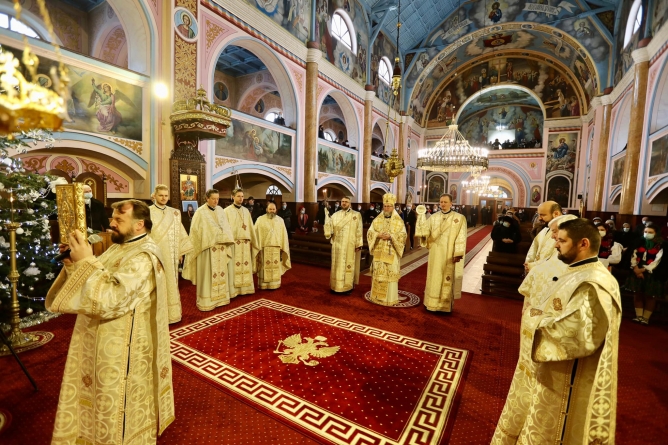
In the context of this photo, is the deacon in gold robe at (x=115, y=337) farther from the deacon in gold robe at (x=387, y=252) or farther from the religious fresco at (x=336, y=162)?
the religious fresco at (x=336, y=162)

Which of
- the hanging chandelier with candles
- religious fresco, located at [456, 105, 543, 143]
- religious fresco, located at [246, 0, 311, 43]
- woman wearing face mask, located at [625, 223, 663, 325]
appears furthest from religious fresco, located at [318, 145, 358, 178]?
religious fresco, located at [456, 105, 543, 143]

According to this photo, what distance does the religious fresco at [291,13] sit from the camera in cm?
1079

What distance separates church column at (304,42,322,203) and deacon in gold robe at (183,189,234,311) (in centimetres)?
788

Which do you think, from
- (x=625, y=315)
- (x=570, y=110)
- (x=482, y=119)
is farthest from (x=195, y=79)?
(x=482, y=119)

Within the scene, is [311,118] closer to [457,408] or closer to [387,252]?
[387,252]

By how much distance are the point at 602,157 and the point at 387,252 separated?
15.5 m

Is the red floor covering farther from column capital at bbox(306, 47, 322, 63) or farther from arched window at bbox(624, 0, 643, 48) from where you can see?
arched window at bbox(624, 0, 643, 48)

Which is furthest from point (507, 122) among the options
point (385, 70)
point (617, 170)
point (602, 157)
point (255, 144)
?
point (255, 144)

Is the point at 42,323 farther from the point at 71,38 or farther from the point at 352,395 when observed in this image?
the point at 71,38

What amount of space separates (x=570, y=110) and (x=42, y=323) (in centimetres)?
2739

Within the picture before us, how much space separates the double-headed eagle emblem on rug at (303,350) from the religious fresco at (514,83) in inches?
871

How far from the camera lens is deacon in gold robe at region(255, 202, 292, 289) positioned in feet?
21.6

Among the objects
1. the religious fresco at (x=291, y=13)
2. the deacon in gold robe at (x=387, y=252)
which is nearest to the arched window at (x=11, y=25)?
the religious fresco at (x=291, y=13)

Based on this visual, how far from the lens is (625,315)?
579 centimetres
